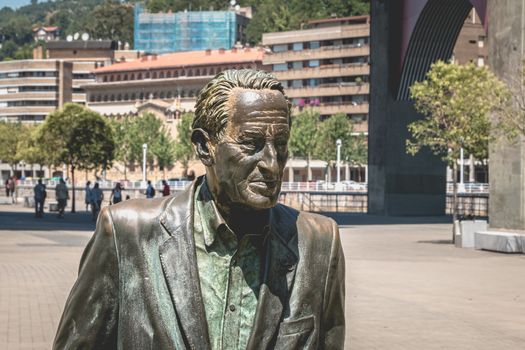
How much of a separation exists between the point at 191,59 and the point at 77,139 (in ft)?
277

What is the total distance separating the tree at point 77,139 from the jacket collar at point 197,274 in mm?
50855

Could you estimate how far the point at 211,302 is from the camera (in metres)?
2.54

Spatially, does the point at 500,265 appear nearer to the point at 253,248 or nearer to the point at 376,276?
the point at 376,276

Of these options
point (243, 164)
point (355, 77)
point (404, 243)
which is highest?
point (355, 77)

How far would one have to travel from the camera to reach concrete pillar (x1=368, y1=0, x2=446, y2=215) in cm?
4878

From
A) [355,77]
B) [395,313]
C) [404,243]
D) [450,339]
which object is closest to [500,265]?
[404,243]

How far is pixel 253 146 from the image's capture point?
2.51 meters

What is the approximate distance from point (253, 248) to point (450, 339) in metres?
9.66

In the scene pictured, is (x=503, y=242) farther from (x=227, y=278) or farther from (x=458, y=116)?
(x=227, y=278)

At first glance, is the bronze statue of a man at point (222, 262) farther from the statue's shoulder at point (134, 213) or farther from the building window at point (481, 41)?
the building window at point (481, 41)

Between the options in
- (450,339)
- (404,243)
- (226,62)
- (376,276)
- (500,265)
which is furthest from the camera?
(226,62)

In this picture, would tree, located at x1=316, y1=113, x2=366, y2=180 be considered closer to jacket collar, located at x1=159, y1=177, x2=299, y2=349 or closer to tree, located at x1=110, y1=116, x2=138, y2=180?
tree, located at x1=110, y1=116, x2=138, y2=180

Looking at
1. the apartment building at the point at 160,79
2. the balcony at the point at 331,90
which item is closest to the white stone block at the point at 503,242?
the balcony at the point at 331,90

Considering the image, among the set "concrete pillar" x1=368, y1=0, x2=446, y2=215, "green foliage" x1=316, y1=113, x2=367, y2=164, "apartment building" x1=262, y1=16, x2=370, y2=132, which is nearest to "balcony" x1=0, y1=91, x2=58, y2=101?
"apartment building" x1=262, y1=16, x2=370, y2=132
